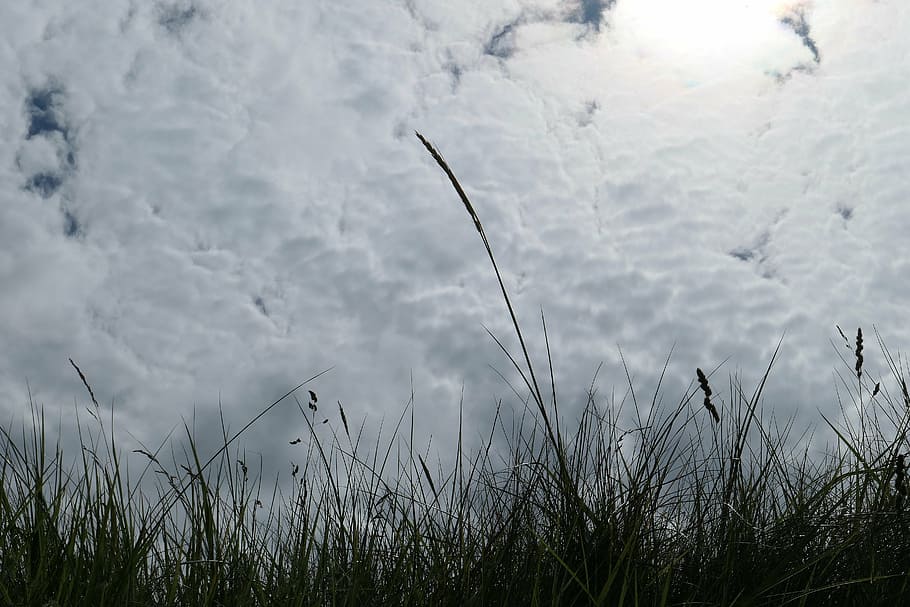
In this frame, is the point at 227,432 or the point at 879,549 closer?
the point at 879,549

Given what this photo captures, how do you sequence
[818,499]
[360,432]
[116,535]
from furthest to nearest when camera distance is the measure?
[360,432]
[818,499]
[116,535]

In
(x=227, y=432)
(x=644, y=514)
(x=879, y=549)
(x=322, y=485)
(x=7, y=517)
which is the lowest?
(x=879, y=549)

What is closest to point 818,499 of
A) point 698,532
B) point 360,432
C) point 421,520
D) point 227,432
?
point 698,532

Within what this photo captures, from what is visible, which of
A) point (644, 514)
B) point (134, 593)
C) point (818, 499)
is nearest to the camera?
point (134, 593)

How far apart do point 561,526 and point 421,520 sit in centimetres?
43

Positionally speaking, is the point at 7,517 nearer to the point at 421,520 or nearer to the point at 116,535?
the point at 116,535

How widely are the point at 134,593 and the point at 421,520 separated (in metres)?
0.81

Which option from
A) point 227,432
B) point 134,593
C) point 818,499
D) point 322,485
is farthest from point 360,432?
point 818,499

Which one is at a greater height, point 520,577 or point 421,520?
point 421,520

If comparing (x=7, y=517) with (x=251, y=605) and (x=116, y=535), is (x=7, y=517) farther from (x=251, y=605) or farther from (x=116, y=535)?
(x=251, y=605)

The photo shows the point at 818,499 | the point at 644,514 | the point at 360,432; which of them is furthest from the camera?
the point at 360,432

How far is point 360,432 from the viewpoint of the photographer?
2590 mm

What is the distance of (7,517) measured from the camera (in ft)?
6.10

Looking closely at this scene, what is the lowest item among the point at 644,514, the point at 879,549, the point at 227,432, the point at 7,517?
the point at 879,549
